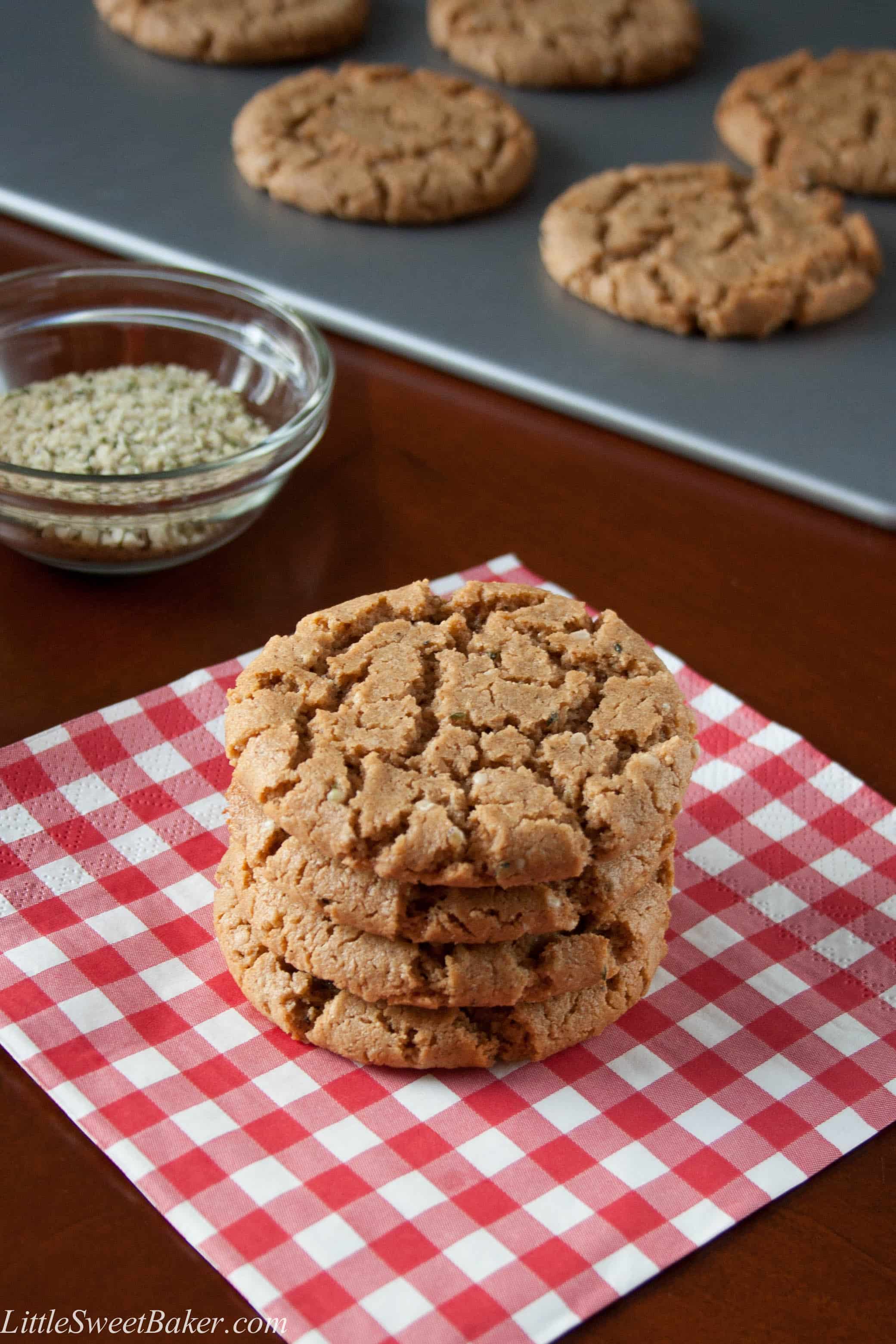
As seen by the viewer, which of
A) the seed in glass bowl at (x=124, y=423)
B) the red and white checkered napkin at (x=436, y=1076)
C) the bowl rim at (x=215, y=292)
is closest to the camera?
the red and white checkered napkin at (x=436, y=1076)

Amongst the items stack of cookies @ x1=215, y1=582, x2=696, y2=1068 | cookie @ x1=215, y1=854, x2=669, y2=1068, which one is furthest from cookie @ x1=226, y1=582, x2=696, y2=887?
cookie @ x1=215, y1=854, x2=669, y2=1068

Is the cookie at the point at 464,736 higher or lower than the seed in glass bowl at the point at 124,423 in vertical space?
higher

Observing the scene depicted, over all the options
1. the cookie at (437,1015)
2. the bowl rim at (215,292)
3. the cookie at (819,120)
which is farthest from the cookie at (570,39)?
the cookie at (437,1015)

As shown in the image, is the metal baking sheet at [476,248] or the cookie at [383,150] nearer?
the metal baking sheet at [476,248]

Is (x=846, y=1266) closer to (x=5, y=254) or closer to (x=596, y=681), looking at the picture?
(x=596, y=681)

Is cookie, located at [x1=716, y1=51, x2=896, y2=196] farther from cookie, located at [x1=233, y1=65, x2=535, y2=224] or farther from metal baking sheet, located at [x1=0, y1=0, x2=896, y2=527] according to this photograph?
cookie, located at [x1=233, y1=65, x2=535, y2=224]

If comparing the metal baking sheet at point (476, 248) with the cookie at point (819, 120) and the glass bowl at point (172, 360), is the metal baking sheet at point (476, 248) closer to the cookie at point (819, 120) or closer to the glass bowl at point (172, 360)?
the cookie at point (819, 120)

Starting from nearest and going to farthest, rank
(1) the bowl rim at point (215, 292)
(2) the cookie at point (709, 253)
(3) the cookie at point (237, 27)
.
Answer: (1) the bowl rim at point (215, 292) → (2) the cookie at point (709, 253) → (3) the cookie at point (237, 27)

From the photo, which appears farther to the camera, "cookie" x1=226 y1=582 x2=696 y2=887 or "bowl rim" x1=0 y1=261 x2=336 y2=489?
"bowl rim" x1=0 y1=261 x2=336 y2=489
